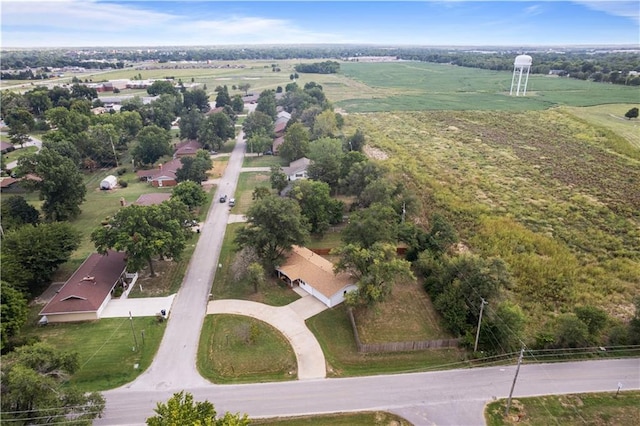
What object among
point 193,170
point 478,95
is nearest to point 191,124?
point 193,170

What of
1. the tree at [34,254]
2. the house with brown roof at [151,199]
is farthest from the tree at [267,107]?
the tree at [34,254]

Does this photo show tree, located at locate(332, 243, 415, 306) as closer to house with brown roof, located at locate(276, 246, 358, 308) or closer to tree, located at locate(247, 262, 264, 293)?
house with brown roof, located at locate(276, 246, 358, 308)

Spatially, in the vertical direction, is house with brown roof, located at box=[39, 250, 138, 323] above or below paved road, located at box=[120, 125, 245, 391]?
above

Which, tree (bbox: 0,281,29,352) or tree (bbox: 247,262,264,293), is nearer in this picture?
tree (bbox: 0,281,29,352)

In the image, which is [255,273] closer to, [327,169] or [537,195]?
[327,169]

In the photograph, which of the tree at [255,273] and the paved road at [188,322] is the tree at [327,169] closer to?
the paved road at [188,322]

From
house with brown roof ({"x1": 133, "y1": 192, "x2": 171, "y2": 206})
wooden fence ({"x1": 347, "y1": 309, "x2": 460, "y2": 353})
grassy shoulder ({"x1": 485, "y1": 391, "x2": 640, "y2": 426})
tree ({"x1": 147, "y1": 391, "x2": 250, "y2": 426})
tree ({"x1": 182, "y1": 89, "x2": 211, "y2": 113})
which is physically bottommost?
grassy shoulder ({"x1": 485, "y1": 391, "x2": 640, "y2": 426})

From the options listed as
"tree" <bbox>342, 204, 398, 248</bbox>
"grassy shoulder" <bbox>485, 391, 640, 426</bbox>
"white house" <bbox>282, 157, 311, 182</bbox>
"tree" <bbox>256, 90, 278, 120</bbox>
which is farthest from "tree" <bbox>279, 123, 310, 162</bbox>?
"grassy shoulder" <bbox>485, 391, 640, 426</bbox>
